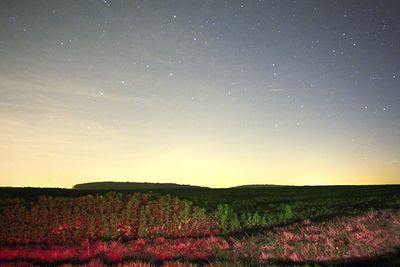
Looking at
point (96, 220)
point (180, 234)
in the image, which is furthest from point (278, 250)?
point (96, 220)

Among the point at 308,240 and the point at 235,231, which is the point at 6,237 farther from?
the point at 308,240

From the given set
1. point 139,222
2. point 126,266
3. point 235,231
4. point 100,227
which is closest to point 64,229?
point 100,227

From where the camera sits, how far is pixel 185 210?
2558cm

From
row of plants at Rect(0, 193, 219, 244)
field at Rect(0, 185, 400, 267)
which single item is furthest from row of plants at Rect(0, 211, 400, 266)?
row of plants at Rect(0, 193, 219, 244)

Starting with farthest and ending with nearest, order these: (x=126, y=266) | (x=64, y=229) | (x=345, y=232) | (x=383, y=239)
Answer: (x=64, y=229) → (x=345, y=232) → (x=383, y=239) → (x=126, y=266)

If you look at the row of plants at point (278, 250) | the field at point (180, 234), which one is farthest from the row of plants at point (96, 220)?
the row of plants at point (278, 250)

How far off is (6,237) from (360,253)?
17889 millimetres

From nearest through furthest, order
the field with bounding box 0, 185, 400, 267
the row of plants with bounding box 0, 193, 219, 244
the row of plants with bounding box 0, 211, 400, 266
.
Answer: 1. the row of plants with bounding box 0, 211, 400, 266
2. the field with bounding box 0, 185, 400, 267
3. the row of plants with bounding box 0, 193, 219, 244

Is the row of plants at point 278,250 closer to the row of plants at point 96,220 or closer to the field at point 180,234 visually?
the field at point 180,234

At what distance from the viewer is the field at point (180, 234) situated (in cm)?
1295

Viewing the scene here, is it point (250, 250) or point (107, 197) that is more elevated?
point (107, 197)

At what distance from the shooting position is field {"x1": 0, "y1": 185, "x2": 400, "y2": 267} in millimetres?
12945

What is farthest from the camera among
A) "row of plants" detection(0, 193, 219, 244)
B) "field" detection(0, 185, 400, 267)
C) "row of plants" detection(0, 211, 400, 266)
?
"row of plants" detection(0, 193, 219, 244)

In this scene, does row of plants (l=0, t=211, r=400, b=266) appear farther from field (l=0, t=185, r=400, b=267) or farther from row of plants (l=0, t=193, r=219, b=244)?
row of plants (l=0, t=193, r=219, b=244)
